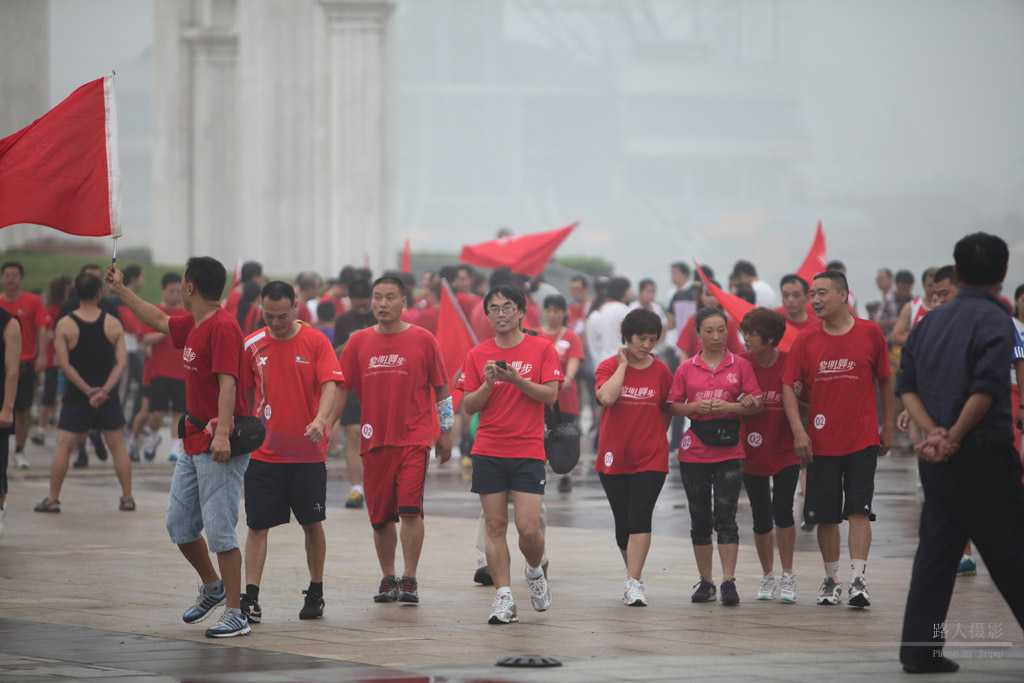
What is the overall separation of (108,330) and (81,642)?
6242 millimetres

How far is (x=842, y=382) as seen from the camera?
8.21m

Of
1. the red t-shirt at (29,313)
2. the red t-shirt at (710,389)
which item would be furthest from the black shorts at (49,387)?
the red t-shirt at (710,389)

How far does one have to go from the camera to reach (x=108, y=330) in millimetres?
12531

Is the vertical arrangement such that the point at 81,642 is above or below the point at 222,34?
below

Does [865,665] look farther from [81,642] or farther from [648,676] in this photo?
[81,642]

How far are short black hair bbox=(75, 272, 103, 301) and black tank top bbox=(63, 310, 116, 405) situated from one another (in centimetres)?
24

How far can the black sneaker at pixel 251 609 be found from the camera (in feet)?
24.6

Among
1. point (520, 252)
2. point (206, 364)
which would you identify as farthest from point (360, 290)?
point (206, 364)

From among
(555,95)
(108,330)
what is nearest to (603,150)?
(555,95)

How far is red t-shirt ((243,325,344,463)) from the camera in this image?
784 centimetres

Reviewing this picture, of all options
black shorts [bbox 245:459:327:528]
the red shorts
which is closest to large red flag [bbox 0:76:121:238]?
black shorts [bbox 245:459:327:528]

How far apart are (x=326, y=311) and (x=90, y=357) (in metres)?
3.92

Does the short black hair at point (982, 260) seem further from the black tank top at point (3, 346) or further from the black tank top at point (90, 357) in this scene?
the black tank top at point (90, 357)

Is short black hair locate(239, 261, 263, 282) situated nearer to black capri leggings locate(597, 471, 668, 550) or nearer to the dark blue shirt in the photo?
black capri leggings locate(597, 471, 668, 550)
